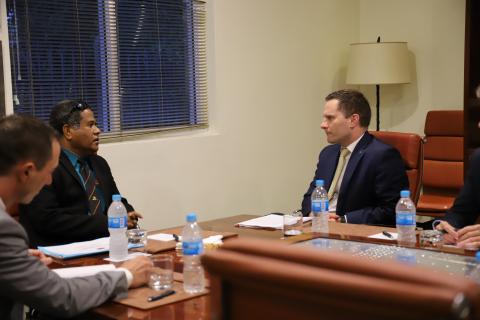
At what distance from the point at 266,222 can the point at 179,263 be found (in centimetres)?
78

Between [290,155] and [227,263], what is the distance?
4.31 metres

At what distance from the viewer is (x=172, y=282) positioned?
2.02 m

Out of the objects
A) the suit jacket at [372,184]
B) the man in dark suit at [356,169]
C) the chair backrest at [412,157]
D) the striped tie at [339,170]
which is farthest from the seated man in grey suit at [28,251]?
the chair backrest at [412,157]

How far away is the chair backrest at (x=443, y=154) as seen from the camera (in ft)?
16.5

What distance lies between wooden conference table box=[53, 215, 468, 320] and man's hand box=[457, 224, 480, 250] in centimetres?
13

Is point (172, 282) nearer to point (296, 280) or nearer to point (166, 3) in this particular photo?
point (296, 280)

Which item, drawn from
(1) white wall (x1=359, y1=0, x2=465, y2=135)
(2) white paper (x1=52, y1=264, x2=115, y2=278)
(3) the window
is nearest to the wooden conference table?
(2) white paper (x1=52, y1=264, x2=115, y2=278)

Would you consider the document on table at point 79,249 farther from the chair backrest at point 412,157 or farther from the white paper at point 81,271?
the chair backrest at point 412,157

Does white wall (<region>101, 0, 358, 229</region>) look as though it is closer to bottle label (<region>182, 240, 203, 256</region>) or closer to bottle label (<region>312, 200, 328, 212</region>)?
bottle label (<region>312, 200, 328, 212</region>)

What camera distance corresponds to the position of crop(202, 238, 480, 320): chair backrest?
80 centimetres

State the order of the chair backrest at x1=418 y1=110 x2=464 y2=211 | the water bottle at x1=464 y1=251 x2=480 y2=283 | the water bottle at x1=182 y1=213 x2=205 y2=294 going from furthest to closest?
1. the chair backrest at x1=418 y1=110 x2=464 y2=211
2. the water bottle at x1=182 y1=213 x2=205 y2=294
3. the water bottle at x1=464 y1=251 x2=480 y2=283

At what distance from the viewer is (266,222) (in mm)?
2975

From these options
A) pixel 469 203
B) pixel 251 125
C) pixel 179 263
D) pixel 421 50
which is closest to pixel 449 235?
pixel 469 203

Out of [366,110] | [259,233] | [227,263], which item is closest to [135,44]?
[366,110]
